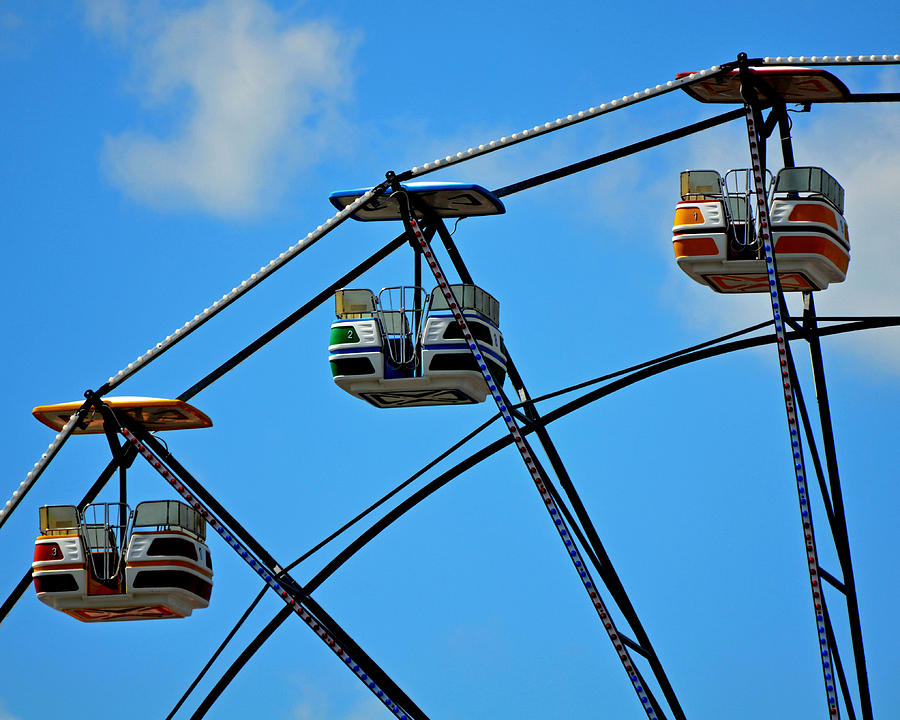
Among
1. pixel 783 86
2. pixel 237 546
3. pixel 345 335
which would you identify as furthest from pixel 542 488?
pixel 783 86

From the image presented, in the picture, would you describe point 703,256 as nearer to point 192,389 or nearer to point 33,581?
point 192,389

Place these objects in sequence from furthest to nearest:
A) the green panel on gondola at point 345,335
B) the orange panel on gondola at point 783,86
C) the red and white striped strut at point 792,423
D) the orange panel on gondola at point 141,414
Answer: the orange panel on gondola at point 141,414, the green panel on gondola at point 345,335, the orange panel on gondola at point 783,86, the red and white striped strut at point 792,423

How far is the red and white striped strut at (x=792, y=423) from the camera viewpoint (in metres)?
53.4

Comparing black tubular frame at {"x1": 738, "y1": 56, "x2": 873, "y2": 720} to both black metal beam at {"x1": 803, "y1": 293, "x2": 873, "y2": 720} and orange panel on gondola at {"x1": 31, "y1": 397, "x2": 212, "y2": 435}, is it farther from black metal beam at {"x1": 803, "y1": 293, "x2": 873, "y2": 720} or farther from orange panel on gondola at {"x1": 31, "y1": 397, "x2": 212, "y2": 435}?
orange panel on gondola at {"x1": 31, "y1": 397, "x2": 212, "y2": 435}

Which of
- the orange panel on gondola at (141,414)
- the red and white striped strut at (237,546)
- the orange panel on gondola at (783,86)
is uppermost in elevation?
the orange panel on gondola at (783,86)

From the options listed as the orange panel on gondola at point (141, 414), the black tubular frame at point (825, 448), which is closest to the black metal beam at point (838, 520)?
the black tubular frame at point (825, 448)

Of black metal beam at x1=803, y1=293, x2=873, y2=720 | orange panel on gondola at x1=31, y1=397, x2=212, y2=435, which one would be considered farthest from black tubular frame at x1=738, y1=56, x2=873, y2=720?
orange panel on gondola at x1=31, y1=397, x2=212, y2=435

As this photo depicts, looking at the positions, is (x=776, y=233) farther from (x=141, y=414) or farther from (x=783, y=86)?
(x=141, y=414)

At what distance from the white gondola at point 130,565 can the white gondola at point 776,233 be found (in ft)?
43.8

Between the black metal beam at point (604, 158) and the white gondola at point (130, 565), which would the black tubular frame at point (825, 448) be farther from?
the white gondola at point (130, 565)

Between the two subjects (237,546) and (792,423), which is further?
(237,546)

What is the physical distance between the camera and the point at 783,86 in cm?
5678

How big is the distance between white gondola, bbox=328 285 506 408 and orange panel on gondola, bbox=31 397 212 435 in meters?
4.83

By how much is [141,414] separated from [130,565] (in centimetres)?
378
